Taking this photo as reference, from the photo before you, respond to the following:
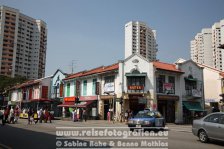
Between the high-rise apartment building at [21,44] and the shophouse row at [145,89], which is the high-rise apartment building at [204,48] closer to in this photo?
the high-rise apartment building at [21,44]

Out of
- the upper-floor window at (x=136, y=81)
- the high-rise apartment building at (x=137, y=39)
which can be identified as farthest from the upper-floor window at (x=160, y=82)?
the high-rise apartment building at (x=137, y=39)

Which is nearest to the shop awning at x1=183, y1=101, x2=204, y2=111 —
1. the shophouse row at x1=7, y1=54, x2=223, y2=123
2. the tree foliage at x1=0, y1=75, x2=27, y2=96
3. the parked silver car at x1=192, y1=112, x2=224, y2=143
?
the shophouse row at x1=7, y1=54, x2=223, y2=123

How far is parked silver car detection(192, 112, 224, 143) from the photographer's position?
11984 mm

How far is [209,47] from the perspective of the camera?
5069 inches

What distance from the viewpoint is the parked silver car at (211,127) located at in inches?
472

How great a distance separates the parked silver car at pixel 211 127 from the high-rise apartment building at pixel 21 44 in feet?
327

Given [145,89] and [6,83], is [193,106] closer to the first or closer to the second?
[145,89]

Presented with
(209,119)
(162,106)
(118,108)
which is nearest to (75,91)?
(118,108)

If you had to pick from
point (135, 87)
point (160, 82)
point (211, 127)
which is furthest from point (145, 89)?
point (211, 127)

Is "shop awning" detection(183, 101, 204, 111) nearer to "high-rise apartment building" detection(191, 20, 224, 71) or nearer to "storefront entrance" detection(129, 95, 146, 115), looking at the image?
"storefront entrance" detection(129, 95, 146, 115)

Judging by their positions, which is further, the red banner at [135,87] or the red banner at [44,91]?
the red banner at [44,91]

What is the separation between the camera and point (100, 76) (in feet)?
124

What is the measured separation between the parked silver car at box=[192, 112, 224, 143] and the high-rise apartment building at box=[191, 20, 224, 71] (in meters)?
112

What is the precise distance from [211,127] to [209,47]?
124963 millimetres
